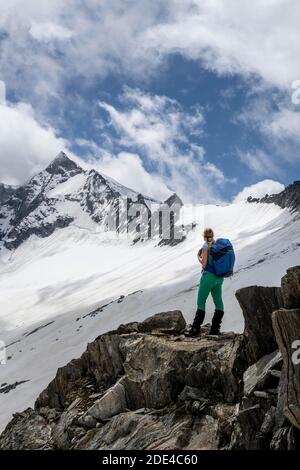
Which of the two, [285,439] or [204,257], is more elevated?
[204,257]

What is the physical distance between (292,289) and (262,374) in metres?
1.77

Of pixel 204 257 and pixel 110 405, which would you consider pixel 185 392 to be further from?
pixel 204 257

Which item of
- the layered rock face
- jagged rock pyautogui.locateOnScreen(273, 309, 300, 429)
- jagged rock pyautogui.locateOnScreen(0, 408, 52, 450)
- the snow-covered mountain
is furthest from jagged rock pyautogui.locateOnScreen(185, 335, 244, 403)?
the snow-covered mountain

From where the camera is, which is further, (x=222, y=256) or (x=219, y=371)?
(x=222, y=256)

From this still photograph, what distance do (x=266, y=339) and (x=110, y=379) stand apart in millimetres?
5439

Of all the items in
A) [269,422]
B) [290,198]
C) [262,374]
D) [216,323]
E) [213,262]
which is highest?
[290,198]

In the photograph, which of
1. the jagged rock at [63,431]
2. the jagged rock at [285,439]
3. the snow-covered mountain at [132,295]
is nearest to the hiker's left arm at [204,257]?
the jagged rock at [63,431]

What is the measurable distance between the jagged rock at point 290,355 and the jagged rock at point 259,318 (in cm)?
173

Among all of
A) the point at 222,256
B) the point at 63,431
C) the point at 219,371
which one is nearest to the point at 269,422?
the point at 219,371

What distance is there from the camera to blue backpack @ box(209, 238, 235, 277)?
12.7 meters

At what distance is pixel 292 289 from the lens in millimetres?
9195

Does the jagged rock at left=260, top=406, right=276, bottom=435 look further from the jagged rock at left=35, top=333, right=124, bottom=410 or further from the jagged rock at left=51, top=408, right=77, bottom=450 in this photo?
the jagged rock at left=35, top=333, right=124, bottom=410

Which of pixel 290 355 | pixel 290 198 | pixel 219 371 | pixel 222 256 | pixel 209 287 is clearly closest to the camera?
pixel 290 355

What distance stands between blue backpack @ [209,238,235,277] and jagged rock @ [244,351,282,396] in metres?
3.26
